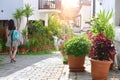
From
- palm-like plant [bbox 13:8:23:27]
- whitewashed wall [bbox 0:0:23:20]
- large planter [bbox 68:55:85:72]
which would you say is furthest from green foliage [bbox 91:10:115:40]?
whitewashed wall [bbox 0:0:23:20]

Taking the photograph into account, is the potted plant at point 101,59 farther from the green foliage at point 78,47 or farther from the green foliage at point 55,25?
the green foliage at point 55,25

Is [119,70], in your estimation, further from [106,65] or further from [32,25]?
[32,25]

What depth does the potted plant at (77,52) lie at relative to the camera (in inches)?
407

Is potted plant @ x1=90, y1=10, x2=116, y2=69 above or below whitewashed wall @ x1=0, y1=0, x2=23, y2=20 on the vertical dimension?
below

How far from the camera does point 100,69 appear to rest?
8492 millimetres

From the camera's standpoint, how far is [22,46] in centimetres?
2053

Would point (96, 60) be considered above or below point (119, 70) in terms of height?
above

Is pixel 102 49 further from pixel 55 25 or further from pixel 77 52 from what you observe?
pixel 55 25

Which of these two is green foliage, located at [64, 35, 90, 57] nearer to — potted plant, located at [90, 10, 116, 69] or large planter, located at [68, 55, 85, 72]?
large planter, located at [68, 55, 85, 72]

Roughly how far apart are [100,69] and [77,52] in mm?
1940

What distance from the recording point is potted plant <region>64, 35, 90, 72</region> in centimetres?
1034

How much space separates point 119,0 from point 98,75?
12.3 ft

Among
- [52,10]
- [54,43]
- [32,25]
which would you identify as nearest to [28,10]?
[32,25]

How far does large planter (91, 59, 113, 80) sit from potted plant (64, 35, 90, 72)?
1763mm
